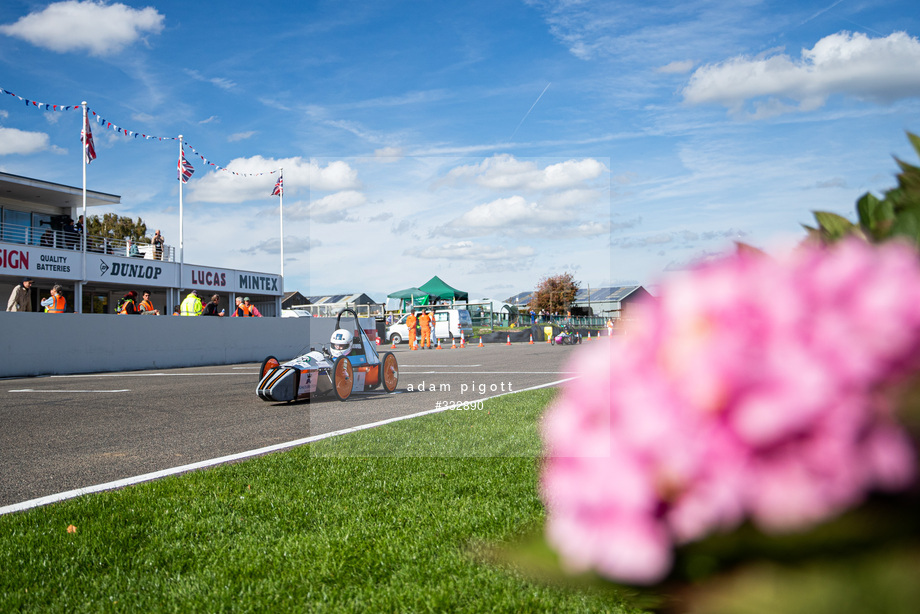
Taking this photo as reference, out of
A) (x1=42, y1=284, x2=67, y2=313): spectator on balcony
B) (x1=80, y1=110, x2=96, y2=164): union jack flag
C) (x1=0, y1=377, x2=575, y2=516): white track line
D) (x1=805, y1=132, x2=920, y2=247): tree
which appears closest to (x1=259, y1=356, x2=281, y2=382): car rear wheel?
(x1=0, y1=377, x2=575, y2=516): white track line

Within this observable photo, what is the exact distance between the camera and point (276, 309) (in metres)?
46.4

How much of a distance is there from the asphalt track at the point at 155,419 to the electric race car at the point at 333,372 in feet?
0.68

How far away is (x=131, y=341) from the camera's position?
1772cm

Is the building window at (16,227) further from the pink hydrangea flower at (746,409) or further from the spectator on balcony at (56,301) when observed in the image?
the pink hydrangea flower at (746,409)

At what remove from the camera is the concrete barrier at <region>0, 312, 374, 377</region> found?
1545cm

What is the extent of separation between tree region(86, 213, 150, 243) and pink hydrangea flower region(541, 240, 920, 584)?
6453cm

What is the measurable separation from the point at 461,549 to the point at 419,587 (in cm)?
39

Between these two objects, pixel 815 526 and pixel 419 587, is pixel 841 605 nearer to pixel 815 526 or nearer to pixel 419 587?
pixel 815 526

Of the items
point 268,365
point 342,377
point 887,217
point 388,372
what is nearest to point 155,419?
point 268,365

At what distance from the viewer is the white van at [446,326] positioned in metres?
28.2

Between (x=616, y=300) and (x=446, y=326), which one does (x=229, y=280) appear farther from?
(x=616, y=300)

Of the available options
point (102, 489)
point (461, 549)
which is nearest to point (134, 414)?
point (102, 489)

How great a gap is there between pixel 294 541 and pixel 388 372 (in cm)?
720

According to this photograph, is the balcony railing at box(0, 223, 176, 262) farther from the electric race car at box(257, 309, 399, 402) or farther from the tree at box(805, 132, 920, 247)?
the tree at box(805, 132, 920, 247)
